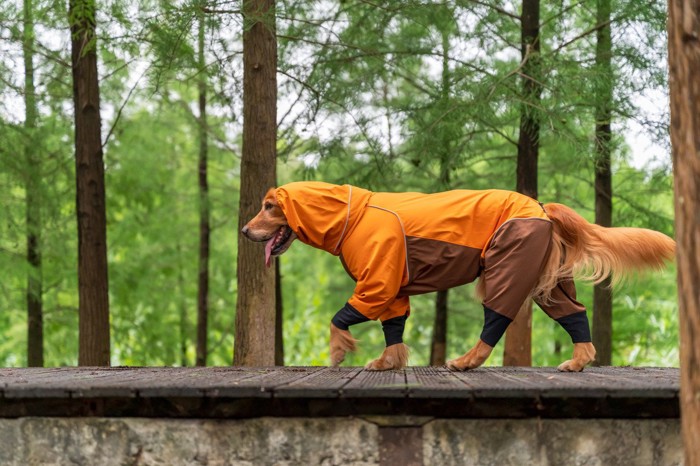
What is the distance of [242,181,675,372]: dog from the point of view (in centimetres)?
547

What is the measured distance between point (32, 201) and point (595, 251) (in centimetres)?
783

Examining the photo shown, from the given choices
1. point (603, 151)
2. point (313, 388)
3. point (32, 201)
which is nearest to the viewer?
point (313, 388)

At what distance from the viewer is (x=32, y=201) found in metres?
11.1

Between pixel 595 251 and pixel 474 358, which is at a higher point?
pixel 595 251

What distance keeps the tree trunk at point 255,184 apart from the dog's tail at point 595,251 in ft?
8.94

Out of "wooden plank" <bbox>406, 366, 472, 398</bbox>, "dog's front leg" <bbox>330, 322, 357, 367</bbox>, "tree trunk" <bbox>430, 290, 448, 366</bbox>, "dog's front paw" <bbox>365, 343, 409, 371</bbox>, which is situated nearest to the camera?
"wooden plank" <bbox>406, 366, 472, 398</bbox>

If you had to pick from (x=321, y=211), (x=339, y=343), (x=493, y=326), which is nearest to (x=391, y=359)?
(x=339, y=343)

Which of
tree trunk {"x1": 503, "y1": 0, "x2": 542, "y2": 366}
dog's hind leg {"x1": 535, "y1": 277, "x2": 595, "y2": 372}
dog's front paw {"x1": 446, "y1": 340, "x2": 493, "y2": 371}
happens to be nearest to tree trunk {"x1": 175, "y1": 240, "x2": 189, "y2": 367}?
tree trunk {"x1": 503, "y1": 0, "x2": 542, "y2": 366}

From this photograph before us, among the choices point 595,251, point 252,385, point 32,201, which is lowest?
point 252,385

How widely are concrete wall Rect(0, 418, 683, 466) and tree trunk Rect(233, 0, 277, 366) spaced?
3.08 meters

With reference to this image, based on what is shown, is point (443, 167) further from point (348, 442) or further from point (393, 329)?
point (348, 442)

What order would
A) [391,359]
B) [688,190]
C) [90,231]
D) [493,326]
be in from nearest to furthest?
[688,190], [493,326], [391,359], [90,231]

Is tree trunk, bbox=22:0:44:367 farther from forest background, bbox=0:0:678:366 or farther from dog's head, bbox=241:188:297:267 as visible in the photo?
dog's head, bbox=241:188:297:267

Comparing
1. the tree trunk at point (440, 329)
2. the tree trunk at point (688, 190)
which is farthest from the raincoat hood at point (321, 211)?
the tree trunk at point (440, 329)
